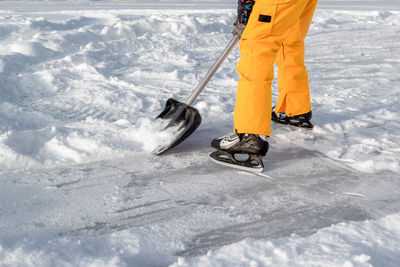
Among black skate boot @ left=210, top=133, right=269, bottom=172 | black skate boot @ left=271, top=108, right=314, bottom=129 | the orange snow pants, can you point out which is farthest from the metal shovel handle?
black skate boot @ left=271, top=108, right=314, bottom=129

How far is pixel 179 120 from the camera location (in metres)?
2.24

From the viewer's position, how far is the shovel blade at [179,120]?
2.14m

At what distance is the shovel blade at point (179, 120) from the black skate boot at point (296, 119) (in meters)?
0.75

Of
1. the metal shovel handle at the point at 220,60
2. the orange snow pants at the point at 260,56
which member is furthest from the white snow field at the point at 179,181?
the metal shovel handle at the point at 220,60

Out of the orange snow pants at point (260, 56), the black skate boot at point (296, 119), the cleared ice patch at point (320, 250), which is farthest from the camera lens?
the black skate boot at point (296, 119)

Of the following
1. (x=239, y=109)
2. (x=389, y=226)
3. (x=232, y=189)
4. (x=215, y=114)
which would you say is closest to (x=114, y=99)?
(x=215, y=114)

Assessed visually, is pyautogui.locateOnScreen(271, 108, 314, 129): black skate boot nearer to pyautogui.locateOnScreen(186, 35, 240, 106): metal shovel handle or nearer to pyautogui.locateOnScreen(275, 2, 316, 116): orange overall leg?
pyautogui.locateOnScreen(275, 2, 316, 116): orange overall leg

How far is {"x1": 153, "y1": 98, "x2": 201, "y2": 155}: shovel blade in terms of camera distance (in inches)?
84.3

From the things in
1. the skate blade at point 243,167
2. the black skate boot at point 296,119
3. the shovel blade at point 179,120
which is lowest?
the skate blade at point 243,167

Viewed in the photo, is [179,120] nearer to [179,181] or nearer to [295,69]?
[179,181]

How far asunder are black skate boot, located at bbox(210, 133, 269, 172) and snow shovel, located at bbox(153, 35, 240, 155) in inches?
7.2

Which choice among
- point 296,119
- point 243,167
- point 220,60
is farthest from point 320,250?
point 296,119

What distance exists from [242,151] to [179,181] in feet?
1.22

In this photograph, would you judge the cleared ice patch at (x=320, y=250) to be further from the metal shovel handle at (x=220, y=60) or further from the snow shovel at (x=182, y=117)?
the metal shovel handle at (x=220, y=60)
